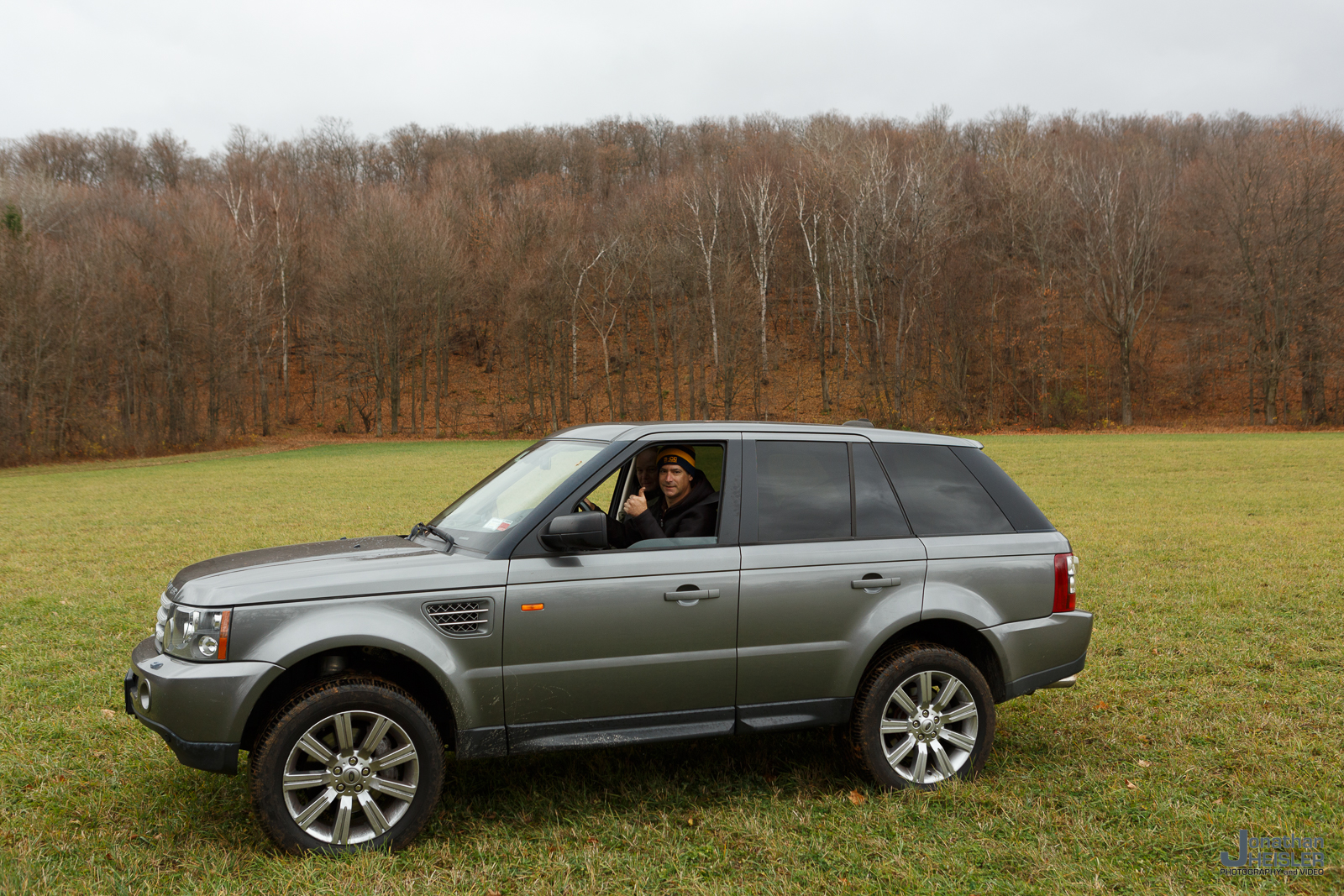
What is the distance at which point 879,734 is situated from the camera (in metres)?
4.75

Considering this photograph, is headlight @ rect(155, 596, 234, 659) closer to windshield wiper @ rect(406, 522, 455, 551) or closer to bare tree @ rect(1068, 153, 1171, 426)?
windshield wiper @ rect(406, 522, 455, 551)

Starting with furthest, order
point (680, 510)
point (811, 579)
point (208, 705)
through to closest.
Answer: point (680, 510) → point (811, 579) → point (208, 705)

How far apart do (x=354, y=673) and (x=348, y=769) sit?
412 millimetres

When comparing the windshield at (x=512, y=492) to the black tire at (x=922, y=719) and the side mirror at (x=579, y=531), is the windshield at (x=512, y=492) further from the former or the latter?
the black tire at (x=922, y=719)

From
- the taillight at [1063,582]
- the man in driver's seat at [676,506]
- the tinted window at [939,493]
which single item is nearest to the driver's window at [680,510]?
the man in driver's seat at [676,506]

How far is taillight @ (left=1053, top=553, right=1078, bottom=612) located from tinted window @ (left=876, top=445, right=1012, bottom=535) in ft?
1.06

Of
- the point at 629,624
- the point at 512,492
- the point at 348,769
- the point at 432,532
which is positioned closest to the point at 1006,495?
the point at 629,624

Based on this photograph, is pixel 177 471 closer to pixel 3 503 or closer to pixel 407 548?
pixel 3 503

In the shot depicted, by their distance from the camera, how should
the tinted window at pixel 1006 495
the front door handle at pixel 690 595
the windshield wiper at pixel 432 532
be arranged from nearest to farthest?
the front door handle at pixel 690 595
the windshield wiper at pixel 432 532
the tinted window at pixel 1006 495

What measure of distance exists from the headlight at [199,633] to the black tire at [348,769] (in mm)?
389

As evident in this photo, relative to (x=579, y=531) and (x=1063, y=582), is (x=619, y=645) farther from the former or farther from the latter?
(x=1063, y=582)

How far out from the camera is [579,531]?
4188 millimetres

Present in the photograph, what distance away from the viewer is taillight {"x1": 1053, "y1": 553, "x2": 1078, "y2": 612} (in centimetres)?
505

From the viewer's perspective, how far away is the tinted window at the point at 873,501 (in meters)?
4.91
